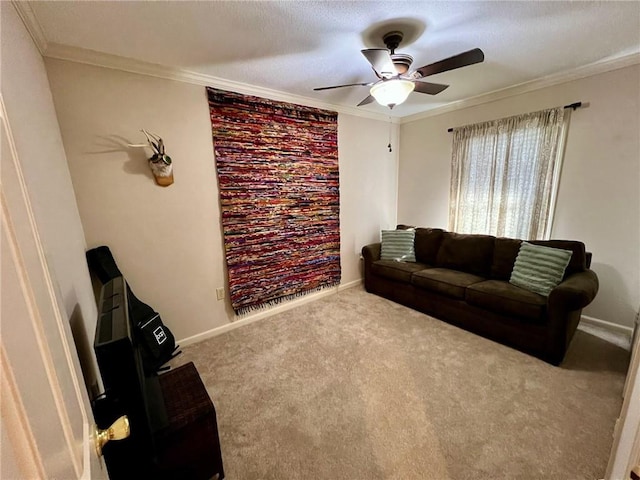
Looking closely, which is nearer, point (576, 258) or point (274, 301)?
point (576, 258)

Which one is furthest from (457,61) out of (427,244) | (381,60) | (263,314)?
(263,314)

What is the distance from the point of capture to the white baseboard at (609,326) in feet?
8.19

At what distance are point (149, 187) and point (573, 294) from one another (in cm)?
341

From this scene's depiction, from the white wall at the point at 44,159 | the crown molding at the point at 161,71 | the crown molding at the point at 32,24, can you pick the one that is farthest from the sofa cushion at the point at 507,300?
the crown molding at the point at 32,24

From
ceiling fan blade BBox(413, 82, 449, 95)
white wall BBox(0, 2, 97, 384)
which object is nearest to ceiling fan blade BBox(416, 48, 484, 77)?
ceiling fan blade BBox(413, 82, 449, 95)

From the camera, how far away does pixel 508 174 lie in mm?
3061

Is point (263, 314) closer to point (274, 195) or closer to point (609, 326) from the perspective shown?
point (274, 195)

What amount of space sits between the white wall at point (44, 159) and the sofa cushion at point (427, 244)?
A: 3298mm

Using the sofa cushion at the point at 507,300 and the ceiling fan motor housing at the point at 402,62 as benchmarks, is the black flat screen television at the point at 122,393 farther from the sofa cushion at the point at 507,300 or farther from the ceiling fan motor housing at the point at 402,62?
the sofa cushion at the point at 507,300

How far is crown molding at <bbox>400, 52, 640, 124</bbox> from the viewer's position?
2275 millimetres

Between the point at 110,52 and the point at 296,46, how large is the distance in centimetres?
134

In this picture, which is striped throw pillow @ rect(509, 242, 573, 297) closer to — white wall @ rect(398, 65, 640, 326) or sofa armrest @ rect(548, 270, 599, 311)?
sofa armrest @ rect(548, 270, 599, 311)

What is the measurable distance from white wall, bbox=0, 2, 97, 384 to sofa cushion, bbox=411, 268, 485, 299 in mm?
2795

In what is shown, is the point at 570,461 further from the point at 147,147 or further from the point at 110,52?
the point at 110,52
